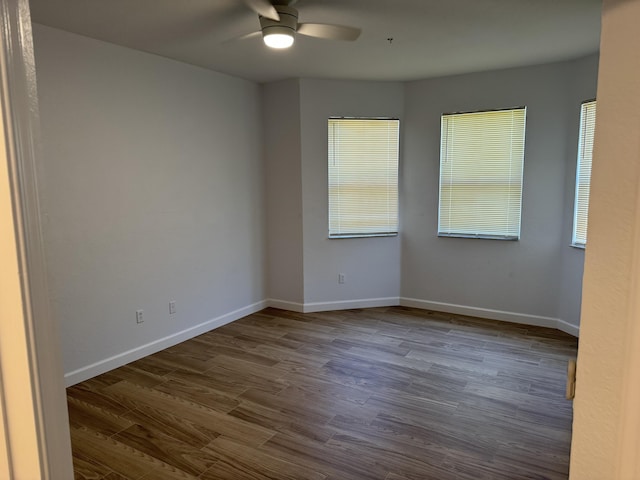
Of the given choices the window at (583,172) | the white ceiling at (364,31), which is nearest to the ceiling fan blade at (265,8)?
the white ceiling at (364,31)

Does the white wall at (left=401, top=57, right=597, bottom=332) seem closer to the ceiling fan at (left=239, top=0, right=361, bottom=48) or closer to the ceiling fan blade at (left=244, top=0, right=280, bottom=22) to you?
the ceiling fan at (left=239, top=0, right=361, bottom=48)

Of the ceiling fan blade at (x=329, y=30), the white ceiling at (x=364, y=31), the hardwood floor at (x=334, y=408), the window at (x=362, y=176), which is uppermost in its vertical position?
the white ceiling at (x=364, y=31)

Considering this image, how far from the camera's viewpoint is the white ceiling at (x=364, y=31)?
2.61 metres

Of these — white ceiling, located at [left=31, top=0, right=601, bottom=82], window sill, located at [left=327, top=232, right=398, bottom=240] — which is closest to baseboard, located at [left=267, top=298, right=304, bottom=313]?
window sill, located at [left=327, top=232, right=398, bottom=240]

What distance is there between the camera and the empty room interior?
99.5 inches

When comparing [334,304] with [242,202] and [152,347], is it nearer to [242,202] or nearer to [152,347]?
[242,202]

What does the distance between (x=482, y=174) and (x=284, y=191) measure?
216 cm

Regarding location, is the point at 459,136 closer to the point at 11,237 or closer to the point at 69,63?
the point at 69,63

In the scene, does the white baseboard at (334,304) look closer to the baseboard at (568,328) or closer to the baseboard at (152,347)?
the baseboard at (152,347)

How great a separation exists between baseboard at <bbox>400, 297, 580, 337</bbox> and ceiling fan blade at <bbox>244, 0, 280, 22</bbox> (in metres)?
3.52

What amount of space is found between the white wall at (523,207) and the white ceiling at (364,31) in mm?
283

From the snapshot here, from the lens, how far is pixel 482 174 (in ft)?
14.7

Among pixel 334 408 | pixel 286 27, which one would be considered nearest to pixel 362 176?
pixel 286 27

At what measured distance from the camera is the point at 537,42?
11.0 feet
